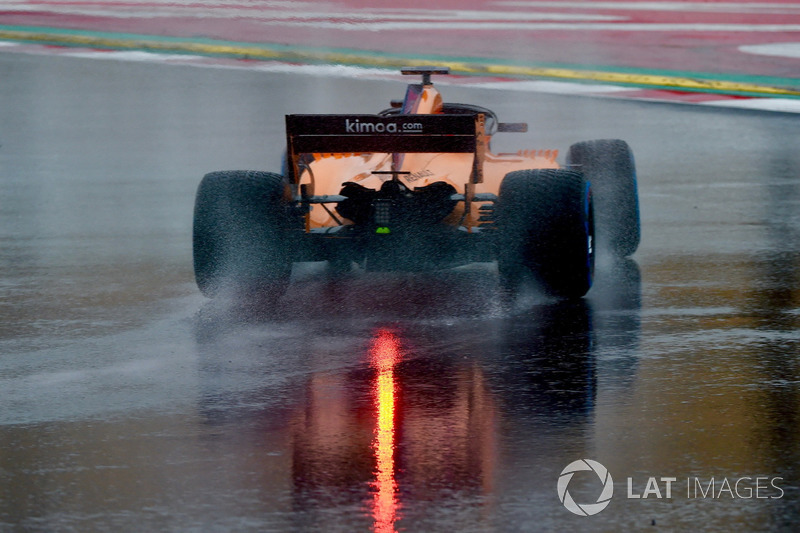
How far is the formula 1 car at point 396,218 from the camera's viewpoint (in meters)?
8.14

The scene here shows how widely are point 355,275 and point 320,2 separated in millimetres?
16862

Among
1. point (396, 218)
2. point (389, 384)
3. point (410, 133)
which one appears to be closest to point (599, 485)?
point (389, 384)

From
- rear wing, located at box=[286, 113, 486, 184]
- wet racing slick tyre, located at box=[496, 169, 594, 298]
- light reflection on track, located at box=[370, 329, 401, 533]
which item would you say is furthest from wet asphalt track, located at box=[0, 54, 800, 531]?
rear wing, located at box=[286, 113, 486, 184]

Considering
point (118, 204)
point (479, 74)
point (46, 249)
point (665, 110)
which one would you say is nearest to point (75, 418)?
point (46, 249)

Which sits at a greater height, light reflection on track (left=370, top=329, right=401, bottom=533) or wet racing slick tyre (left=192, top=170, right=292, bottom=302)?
wet racing slick tyre (left=192, top=170, right=292, bottom=302)

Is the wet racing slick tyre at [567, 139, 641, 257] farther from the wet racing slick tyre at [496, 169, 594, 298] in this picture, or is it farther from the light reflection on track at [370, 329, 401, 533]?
the light reflection on track at [370, 329, 401, 533]

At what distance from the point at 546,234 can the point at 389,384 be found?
1.95 m

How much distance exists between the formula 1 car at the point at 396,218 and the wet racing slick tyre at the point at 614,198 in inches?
38.2

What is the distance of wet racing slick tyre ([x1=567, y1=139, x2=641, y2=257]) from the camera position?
9.56 metres

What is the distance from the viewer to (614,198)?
31.6 ft

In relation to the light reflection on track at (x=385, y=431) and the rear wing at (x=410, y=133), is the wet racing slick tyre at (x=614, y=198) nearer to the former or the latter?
the rear wing at (x=410, y=133)

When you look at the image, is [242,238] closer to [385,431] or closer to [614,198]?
[614,198]
